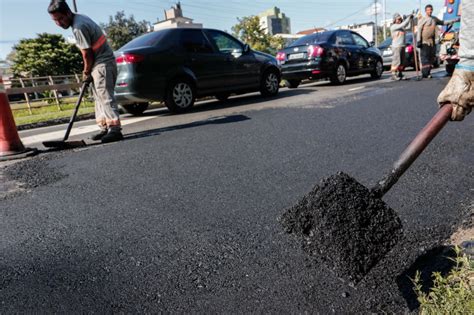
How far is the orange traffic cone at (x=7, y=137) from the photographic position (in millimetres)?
4609

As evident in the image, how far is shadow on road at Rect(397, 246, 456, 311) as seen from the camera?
1.59m

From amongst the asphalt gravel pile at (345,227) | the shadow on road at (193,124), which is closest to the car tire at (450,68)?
the shadow on road at (193,124)

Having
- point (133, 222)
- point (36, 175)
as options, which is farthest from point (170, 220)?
point (36, 175)

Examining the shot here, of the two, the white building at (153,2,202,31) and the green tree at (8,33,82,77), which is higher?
the white building at (153,2,202,31)

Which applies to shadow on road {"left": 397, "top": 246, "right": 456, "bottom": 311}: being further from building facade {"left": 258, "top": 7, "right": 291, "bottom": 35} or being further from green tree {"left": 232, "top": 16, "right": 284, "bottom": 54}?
building facade {"left": 258, "top": 7, "right": 291, "bottom": 35}

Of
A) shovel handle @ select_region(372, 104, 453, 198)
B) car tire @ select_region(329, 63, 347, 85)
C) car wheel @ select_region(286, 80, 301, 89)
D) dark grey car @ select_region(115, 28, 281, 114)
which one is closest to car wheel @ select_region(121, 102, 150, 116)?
dark grey car @ select_region(115, 28, 281, 114)

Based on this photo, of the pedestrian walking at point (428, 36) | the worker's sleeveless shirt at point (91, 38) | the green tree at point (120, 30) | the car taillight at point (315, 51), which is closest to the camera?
the worker's sleeveless shirt at point (91, 38)

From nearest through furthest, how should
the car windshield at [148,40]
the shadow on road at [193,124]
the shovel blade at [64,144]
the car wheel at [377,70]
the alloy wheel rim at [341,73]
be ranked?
the shovel blade at [64,144] < the shadow on road at [193,124] < the car windshield at [148,40] < the alloy wheel rim at [341,73] < the car wheel at [377,70]

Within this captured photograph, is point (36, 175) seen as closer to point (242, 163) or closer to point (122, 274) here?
point (242, 163)

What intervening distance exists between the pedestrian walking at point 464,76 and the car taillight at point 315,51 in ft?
31.2

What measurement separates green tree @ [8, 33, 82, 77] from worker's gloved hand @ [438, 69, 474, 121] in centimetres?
4699

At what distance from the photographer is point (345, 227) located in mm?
1645

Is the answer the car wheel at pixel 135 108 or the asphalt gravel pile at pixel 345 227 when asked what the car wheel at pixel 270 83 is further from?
the asphalt gravel pile at pixel 345 227

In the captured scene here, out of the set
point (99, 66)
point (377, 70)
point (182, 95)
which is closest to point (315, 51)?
point (377, 70)
